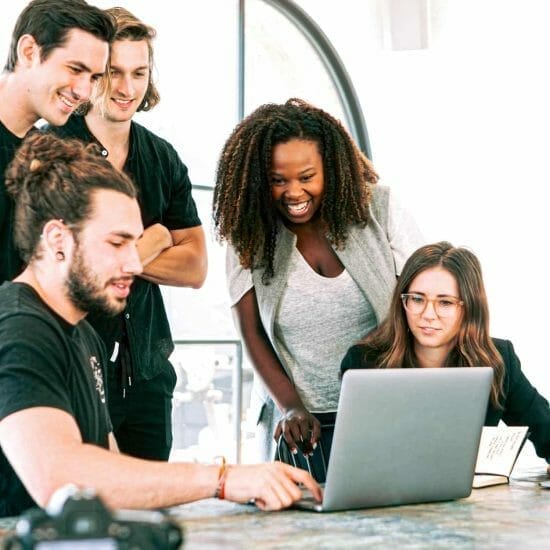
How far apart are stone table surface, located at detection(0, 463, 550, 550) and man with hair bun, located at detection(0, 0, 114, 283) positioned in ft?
2.62

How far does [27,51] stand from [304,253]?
91 centimetres

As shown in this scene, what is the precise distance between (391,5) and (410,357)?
3396 millimetres

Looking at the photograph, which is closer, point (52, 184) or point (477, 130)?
point (52, 184)

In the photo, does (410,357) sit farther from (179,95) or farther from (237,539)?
(179,95)

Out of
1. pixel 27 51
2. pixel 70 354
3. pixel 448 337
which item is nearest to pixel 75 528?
pixel 70 354

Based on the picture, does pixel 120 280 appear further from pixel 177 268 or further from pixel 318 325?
pixel 318 325

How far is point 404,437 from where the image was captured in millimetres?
1997

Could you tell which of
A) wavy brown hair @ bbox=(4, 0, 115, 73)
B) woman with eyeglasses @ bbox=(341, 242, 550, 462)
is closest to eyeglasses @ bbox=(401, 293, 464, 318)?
woman with eyeglasses @ bbox=(341, 242, 550, 462)

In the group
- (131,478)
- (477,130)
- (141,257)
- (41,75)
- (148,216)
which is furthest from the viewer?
(477,130)

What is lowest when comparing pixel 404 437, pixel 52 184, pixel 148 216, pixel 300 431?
pixel 300 431

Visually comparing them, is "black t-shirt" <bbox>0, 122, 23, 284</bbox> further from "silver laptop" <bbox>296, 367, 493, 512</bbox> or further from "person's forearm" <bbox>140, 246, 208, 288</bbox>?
"silver laptop" <bbox>296, 367, 493, 512</bbox>

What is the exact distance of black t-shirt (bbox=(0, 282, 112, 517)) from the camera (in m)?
1.70

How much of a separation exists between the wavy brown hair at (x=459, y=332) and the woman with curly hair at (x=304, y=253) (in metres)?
0.10

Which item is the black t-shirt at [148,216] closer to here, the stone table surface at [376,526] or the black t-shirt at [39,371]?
the black t-shirt at [39,371]
